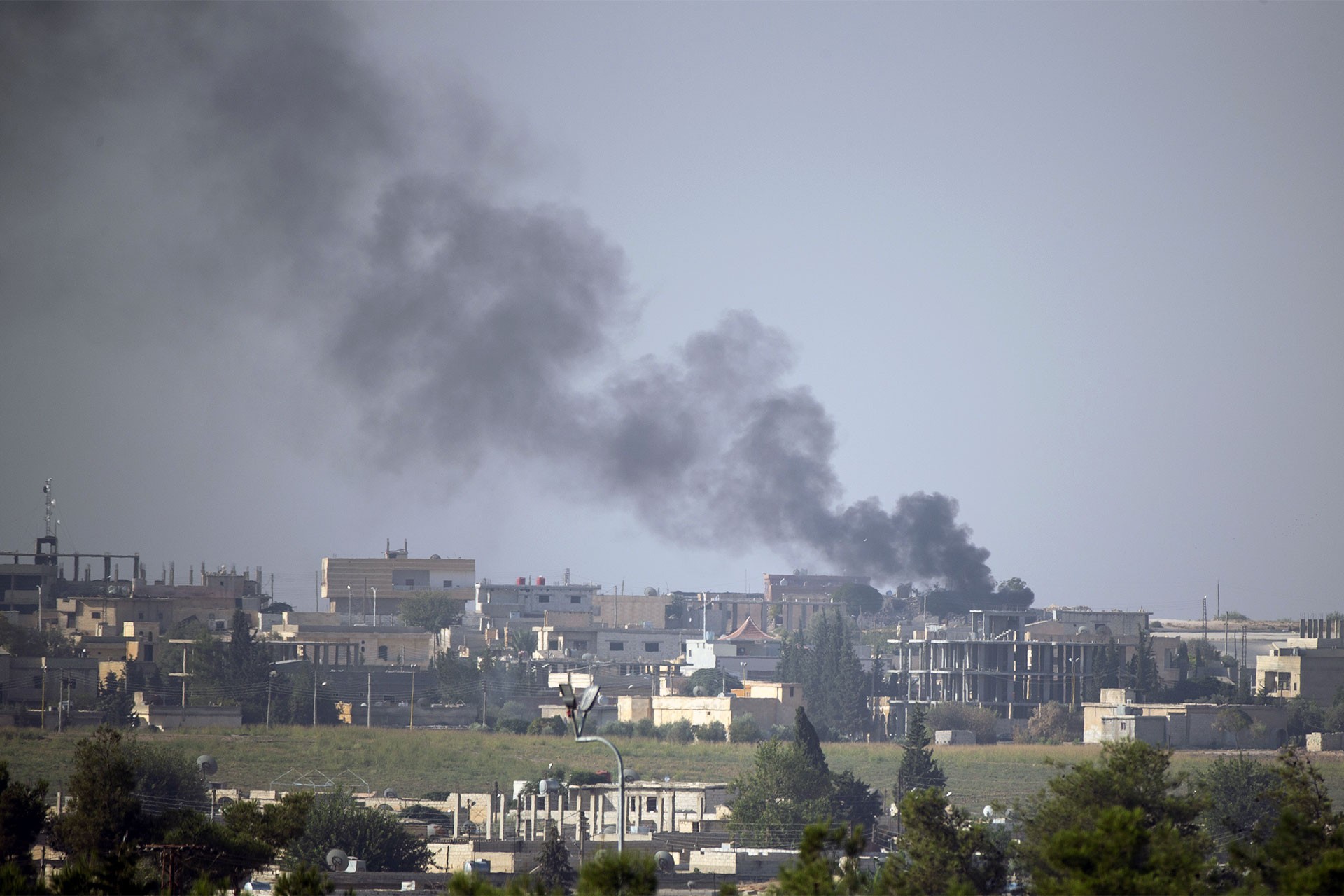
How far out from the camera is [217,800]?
55.3 m

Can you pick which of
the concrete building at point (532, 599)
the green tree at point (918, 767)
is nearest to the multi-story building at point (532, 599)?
the concrete building at point (532, 599)

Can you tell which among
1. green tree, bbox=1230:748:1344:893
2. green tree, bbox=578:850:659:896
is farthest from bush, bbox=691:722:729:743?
green tree, bbox=578:850:659:896

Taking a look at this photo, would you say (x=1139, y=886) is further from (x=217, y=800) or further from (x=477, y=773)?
(x=477, y=773)

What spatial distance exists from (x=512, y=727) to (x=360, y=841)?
117 ft

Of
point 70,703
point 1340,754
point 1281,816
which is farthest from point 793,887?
point 70,703

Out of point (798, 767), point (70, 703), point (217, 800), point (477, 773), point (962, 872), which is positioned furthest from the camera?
point (70, 703)

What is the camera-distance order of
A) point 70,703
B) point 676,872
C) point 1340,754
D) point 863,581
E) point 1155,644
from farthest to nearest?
1. point 863,581
2. point 1155,644
3. point 70,703
4. point 1340,754
5. point 676,872

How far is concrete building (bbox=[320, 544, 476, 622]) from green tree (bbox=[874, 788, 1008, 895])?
94.5 meters

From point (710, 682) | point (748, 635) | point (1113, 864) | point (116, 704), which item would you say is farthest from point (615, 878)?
point (748, 635)

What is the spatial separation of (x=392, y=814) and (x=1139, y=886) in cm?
3207

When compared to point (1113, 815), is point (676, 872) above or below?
below

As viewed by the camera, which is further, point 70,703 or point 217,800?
point 70,703

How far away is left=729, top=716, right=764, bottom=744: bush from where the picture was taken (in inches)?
3145

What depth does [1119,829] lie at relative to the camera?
23766mm
